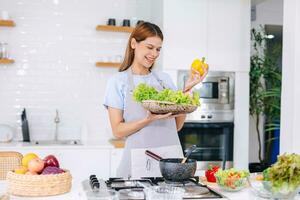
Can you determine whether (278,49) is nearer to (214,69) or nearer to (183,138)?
→ (214,69)

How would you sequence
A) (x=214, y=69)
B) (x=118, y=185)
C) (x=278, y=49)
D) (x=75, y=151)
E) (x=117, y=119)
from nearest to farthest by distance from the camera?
(x=118, y=185), (x=117, y=119), (x=75, y=151), (x=214, y=69), (x=278, y=49)

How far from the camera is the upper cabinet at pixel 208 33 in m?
4.11

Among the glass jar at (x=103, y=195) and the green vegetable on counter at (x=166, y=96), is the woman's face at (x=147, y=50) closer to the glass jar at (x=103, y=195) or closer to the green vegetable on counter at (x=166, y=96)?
the green vegetable on counter at (x=166, y=96)

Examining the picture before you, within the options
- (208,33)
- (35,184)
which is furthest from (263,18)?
(35,184)

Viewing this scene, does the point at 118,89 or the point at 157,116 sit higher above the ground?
the point at 118,89

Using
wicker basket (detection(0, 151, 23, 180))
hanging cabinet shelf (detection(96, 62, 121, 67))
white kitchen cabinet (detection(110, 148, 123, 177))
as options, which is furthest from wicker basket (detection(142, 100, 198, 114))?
hanging cabinet shelf (detection(96, 62, 121, 67))

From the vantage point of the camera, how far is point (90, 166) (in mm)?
4012

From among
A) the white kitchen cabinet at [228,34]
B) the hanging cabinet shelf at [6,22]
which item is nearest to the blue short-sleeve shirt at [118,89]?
the white kitchen cabinet at [228,34]

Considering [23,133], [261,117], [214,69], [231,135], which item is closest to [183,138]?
[231,135]

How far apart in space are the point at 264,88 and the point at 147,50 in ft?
11.5

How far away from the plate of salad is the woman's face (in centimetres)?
31

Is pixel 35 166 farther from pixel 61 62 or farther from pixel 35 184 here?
pixel 61 62

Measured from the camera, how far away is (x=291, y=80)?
328cm

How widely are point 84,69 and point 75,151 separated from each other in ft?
3.43
